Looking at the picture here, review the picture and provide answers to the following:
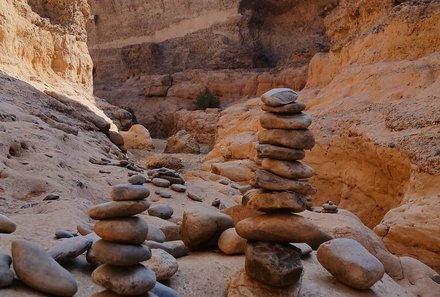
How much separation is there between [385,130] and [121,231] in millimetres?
7126

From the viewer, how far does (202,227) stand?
3.66 metres

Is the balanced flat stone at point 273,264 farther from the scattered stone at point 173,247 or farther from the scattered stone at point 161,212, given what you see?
the scattered stone at point 161,212

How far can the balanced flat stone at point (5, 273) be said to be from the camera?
225cm

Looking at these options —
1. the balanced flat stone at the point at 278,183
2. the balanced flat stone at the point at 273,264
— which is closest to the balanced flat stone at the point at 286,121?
the balanced flat stone at the point at 278,183

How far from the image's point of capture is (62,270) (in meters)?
2.39

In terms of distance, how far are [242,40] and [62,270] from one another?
26216 mm

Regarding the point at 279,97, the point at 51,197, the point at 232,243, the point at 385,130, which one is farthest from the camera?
the point at 385,130

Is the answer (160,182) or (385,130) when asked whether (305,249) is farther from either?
(385,130)

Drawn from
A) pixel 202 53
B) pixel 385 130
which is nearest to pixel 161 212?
pixel 385 130

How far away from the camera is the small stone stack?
236 cm

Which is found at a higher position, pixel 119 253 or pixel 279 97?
pixel 279 97

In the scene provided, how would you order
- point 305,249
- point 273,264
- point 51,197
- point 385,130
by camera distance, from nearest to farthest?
1. point 273,264
2. point 305,249
3. point 51,197
4. point 385,130

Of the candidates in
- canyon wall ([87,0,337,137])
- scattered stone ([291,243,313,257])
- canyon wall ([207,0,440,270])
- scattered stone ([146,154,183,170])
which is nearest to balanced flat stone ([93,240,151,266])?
scattered stone ([291,243,313,257])

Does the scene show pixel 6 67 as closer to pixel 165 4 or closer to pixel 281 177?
pixel 281 177
